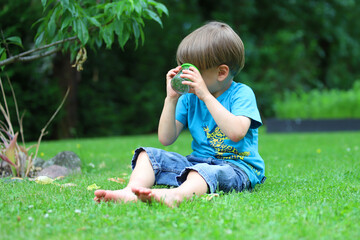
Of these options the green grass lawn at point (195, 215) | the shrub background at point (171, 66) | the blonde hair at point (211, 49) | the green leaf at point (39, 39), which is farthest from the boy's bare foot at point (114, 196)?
the shrub background at point (171, 66)

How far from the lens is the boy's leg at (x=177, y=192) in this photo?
2113mm


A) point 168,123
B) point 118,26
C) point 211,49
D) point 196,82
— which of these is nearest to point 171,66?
point 118,26

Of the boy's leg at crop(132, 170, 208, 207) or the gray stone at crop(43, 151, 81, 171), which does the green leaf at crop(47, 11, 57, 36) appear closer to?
the gray stone at crop(43, 151, 81, 171)

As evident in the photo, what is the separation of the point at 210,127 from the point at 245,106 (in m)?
0.30

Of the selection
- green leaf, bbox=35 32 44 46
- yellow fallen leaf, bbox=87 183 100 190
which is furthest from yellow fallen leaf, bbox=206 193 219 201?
green leaf, bbox=35 32 44 46

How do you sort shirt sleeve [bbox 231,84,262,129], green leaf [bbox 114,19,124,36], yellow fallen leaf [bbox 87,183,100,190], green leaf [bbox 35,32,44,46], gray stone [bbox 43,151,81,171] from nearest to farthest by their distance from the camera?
shirt sleeve [bbox 231,84,262,129] → yellow fallen leaf [bbox 87,183,100,190] → green leaf [bbox 114,19,124,36] → green leaf [bbox 35,32,44,46] → gray stone [bbox 43,151,81,171]

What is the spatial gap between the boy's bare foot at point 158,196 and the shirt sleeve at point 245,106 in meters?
0.69

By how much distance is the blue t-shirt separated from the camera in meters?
2.61

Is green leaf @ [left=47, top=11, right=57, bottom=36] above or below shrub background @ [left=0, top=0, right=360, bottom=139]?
above

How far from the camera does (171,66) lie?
15070mm

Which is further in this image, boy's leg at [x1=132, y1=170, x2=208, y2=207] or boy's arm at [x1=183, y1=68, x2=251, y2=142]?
boy's arm at [x1=183, y1=68, x2=251, y2=142]

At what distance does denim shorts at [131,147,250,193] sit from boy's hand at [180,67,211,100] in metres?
0.43

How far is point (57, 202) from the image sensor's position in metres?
2.28

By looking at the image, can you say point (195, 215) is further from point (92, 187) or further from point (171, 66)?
point (171, 66)
